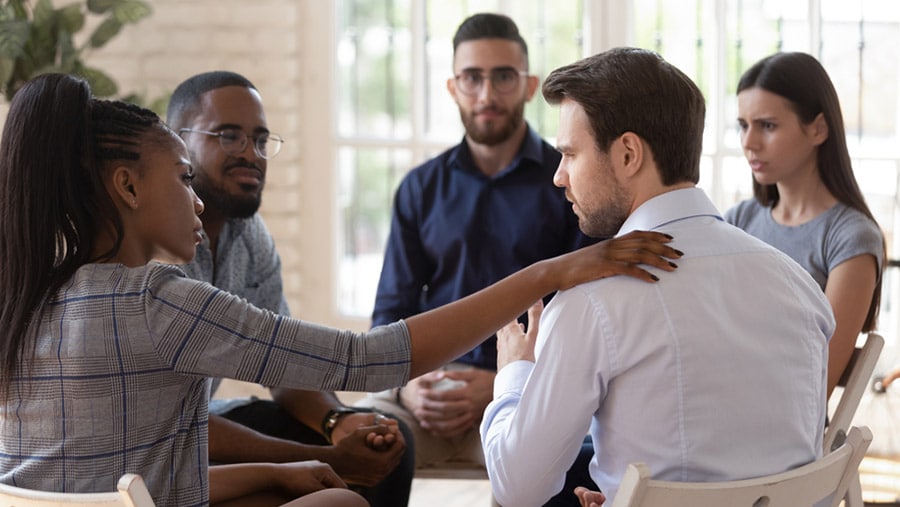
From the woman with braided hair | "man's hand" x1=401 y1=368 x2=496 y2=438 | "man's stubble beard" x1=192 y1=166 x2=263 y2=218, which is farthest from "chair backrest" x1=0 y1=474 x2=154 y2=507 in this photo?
"man's hand" x1=401 y1=368 x2=496 y2=438

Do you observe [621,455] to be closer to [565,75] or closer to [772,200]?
[565,75]

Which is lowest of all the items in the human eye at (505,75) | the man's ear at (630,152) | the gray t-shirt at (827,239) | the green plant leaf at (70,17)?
the gray t-shirt at (827,239)

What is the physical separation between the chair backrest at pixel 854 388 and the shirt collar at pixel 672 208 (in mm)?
641

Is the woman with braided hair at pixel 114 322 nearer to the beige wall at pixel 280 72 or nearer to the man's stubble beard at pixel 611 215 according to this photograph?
the man's stubble beard at pixel 611 215

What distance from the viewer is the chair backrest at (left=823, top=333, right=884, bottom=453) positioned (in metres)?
1.98

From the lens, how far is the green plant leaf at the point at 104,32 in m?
3.31

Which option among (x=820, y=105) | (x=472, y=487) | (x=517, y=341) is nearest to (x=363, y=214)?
(x=472, y=487)

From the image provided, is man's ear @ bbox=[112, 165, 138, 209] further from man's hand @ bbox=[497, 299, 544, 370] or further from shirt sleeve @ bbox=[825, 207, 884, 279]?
shirt sleeve @ bbox=[825, 207, 884, 279]

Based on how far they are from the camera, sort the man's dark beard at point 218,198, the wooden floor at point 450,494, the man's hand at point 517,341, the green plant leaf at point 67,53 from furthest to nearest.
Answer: the wooden floor at point 450,494
the green plant leaf at point 67,53
the man's dark beard at point 218,198
the man's hand at point 517,341

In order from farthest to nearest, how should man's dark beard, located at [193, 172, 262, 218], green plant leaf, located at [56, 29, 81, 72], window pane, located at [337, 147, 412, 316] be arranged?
window pane, located at [337, 147, 412, 316], green plant leaf, located at [56, 29, 81, 72], man's dark beard, located at [193, 172, 262, 218]

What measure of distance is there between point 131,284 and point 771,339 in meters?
0.86

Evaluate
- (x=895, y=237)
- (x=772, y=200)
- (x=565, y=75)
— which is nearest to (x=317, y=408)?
(x=565, y=75)

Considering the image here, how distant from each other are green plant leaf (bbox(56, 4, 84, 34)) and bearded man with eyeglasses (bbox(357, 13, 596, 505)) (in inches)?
47.2

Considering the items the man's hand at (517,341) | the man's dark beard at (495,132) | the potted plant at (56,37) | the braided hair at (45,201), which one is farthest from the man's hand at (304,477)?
the potted plant at (56,37)
